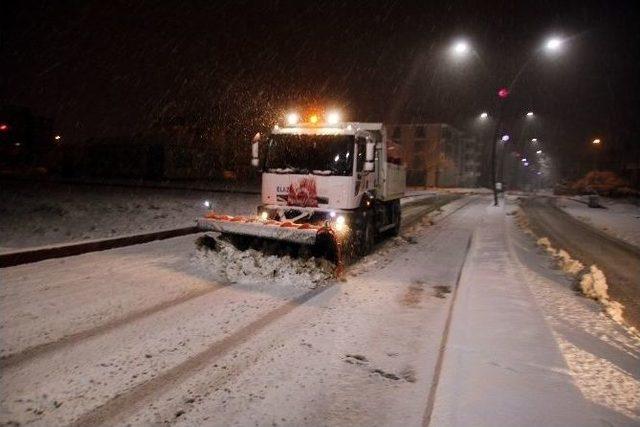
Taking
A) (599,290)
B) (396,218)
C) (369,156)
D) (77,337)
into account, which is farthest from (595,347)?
(396,218)

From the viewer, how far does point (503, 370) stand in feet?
15.1

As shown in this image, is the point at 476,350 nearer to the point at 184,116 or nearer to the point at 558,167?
the point at 184,116

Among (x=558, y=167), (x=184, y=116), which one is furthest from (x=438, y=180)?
(x=184, y=116)

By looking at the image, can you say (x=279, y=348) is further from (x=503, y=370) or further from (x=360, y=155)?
(x=360, y=155)

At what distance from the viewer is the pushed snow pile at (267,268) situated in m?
7.78

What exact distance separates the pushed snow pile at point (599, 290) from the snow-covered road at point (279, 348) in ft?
0.92

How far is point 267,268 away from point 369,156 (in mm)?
3305

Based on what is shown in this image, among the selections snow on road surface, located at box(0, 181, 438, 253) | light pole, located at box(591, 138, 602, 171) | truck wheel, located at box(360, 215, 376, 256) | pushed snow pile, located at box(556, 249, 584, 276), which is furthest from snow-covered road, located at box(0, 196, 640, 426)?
light pole, located at box(591, 138, 602, 171)

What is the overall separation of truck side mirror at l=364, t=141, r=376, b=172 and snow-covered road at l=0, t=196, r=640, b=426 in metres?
2.32

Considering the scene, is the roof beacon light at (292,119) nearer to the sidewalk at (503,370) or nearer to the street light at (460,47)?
the sidewalk at (503,370)

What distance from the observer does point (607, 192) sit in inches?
1772

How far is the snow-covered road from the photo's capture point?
12.4ft

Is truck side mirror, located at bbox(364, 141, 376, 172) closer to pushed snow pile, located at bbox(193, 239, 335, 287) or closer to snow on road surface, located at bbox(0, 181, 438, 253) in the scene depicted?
pushed snow pile, located at bbox(193, 239, 335, 287)

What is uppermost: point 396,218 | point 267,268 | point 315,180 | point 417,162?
point 417,162
